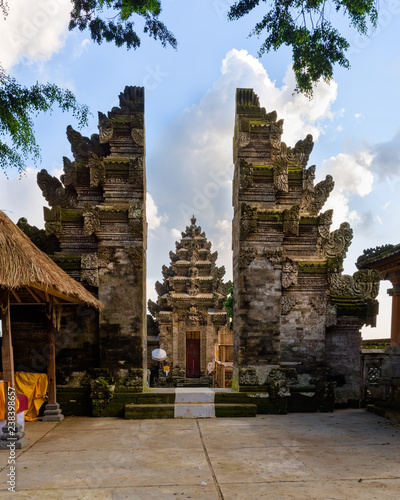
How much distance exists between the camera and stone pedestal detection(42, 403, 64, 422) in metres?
9.21

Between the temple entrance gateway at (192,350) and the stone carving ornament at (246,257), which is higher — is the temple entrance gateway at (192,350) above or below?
below

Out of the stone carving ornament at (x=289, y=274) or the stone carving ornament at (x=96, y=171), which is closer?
the stone carving ornament at (x=289, y=274)

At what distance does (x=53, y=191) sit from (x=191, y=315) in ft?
44.6

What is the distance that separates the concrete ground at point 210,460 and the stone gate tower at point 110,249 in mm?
1412

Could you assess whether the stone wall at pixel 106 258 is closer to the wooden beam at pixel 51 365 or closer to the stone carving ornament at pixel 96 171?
the stone carving ornament at pixel 96 171

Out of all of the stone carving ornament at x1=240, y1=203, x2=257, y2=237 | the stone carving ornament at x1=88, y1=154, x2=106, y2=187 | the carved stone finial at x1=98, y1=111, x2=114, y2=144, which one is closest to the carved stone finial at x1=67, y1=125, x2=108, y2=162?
the carved stone finial at x1=98, y1=111, x2=114, y2=144

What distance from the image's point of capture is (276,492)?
16.4 feet

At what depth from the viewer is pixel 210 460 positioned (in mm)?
6273

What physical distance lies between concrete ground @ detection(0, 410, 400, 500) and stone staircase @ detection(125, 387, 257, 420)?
1.11 ft

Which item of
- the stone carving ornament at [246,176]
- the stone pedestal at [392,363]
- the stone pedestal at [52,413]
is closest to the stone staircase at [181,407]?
the stone pedestal at [52,413]

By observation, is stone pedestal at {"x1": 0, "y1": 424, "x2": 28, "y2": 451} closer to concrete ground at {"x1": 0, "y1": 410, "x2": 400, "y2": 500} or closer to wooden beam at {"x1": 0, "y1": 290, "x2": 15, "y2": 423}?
concrete ground at {"x1": 0, "y1": 410, "x2": 400, "y2": 500}

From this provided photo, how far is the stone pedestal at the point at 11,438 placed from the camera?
694cm

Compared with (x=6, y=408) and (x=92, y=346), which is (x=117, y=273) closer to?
(x=92, y=346)

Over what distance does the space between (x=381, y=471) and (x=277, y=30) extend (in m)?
7.65
